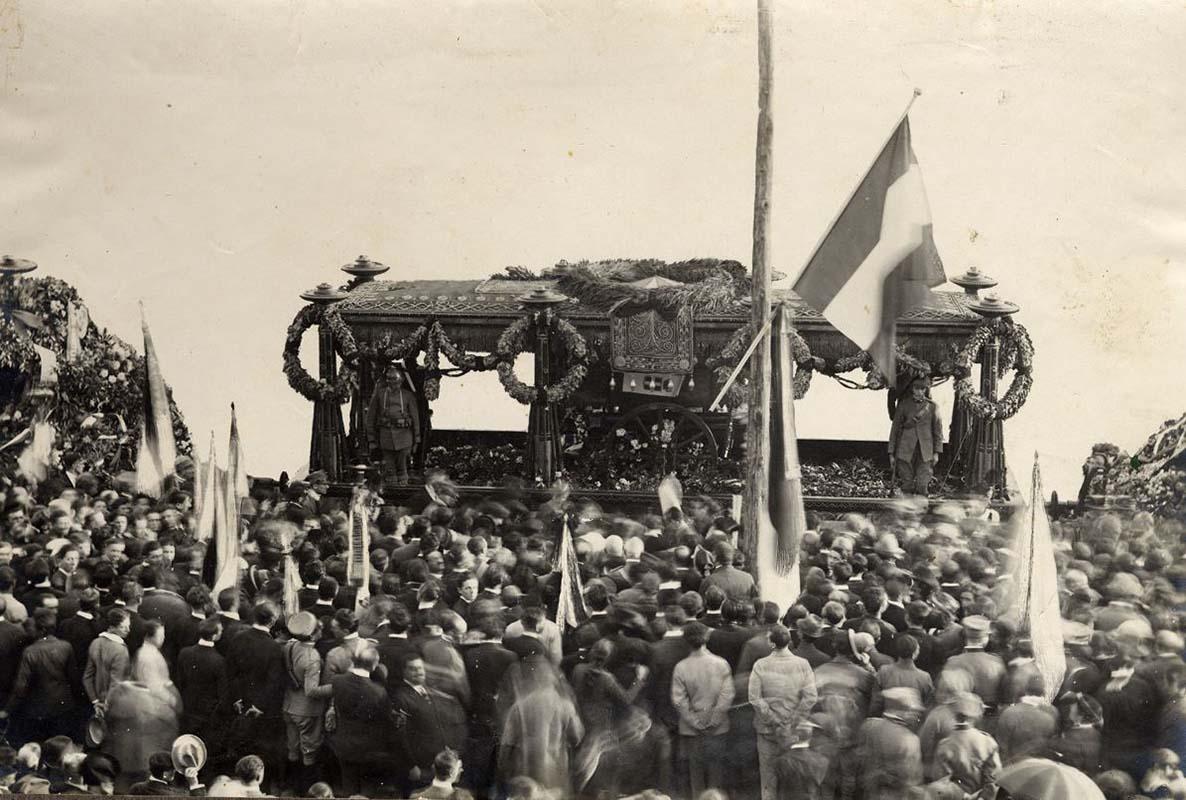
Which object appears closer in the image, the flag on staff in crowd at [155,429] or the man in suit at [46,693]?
the man in suit at [46,693]

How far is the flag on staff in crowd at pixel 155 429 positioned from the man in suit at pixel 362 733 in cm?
136

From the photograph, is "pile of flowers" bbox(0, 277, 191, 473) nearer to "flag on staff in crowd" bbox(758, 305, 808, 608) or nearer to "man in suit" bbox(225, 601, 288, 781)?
"man in suit" bbox(225, 601, 288, 781)

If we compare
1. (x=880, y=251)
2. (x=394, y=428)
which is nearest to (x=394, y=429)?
(x=394, y=428)

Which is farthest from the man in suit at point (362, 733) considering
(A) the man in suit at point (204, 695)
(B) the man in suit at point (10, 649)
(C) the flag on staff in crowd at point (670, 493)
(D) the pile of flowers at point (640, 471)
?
(B) the man in suit at point (10, 649)

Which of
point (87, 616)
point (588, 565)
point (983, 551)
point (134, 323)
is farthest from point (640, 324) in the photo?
point (87, 616)

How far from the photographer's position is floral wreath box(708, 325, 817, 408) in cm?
784

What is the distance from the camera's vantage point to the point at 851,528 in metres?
7.91

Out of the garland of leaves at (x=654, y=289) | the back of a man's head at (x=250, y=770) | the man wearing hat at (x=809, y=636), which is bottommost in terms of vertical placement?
the back of a man's head at (x=250, y=770)

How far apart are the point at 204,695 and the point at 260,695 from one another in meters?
0.26

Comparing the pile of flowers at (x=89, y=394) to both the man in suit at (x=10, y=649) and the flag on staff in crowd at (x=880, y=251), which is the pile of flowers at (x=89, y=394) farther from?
the flag on staff in crowd at (x=880, y=251)

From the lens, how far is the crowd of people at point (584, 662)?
7574mm

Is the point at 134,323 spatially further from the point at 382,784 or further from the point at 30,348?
the point at 382,784

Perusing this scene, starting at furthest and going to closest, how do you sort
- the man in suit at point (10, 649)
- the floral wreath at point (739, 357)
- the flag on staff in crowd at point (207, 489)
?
the flag on staff in crowd at point (207, 489), the man in suit at point (10, 649), the floral wreath at point (739, 357)

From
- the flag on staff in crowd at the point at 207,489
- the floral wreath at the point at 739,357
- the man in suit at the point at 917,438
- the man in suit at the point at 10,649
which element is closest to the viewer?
the floral wreath at the point at 739,357
